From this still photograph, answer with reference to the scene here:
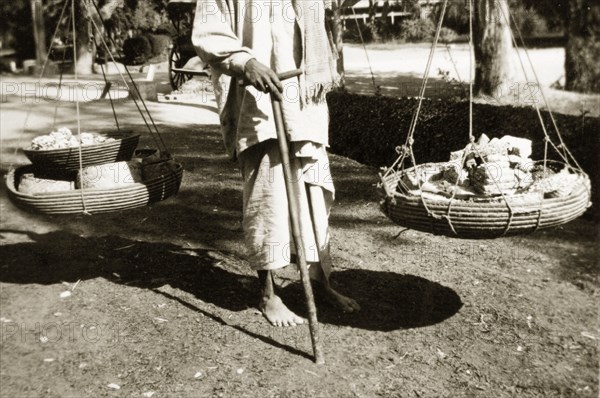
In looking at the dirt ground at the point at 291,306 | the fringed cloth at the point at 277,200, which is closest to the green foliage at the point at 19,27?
the dirt ground at the point at 291,306

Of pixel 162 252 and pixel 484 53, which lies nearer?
pixel 162 252

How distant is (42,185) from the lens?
3604 mm

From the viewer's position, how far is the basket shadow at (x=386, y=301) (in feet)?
11.3

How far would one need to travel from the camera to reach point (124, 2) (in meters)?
18.1

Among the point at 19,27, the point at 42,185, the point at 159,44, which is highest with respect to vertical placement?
the point at 19,27

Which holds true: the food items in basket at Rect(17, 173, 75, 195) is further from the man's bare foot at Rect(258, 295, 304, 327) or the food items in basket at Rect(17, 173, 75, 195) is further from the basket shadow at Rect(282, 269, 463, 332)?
the basket shadow at Rect(282, 269, 463, 332)

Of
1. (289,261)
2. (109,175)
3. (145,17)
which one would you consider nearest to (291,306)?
(289,261)

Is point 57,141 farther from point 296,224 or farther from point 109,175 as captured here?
point 296,224

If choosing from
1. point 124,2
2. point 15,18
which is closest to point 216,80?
point 124,2

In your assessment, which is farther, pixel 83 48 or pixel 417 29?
pixel 417 29

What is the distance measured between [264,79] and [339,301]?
1331 mm

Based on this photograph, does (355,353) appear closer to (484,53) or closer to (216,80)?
(216,80)

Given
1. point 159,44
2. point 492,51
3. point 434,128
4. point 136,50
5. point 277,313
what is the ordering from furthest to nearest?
point 159,44
point 136,50
point 492,51
point 434,128
point 277,313

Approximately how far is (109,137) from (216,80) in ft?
4.33
